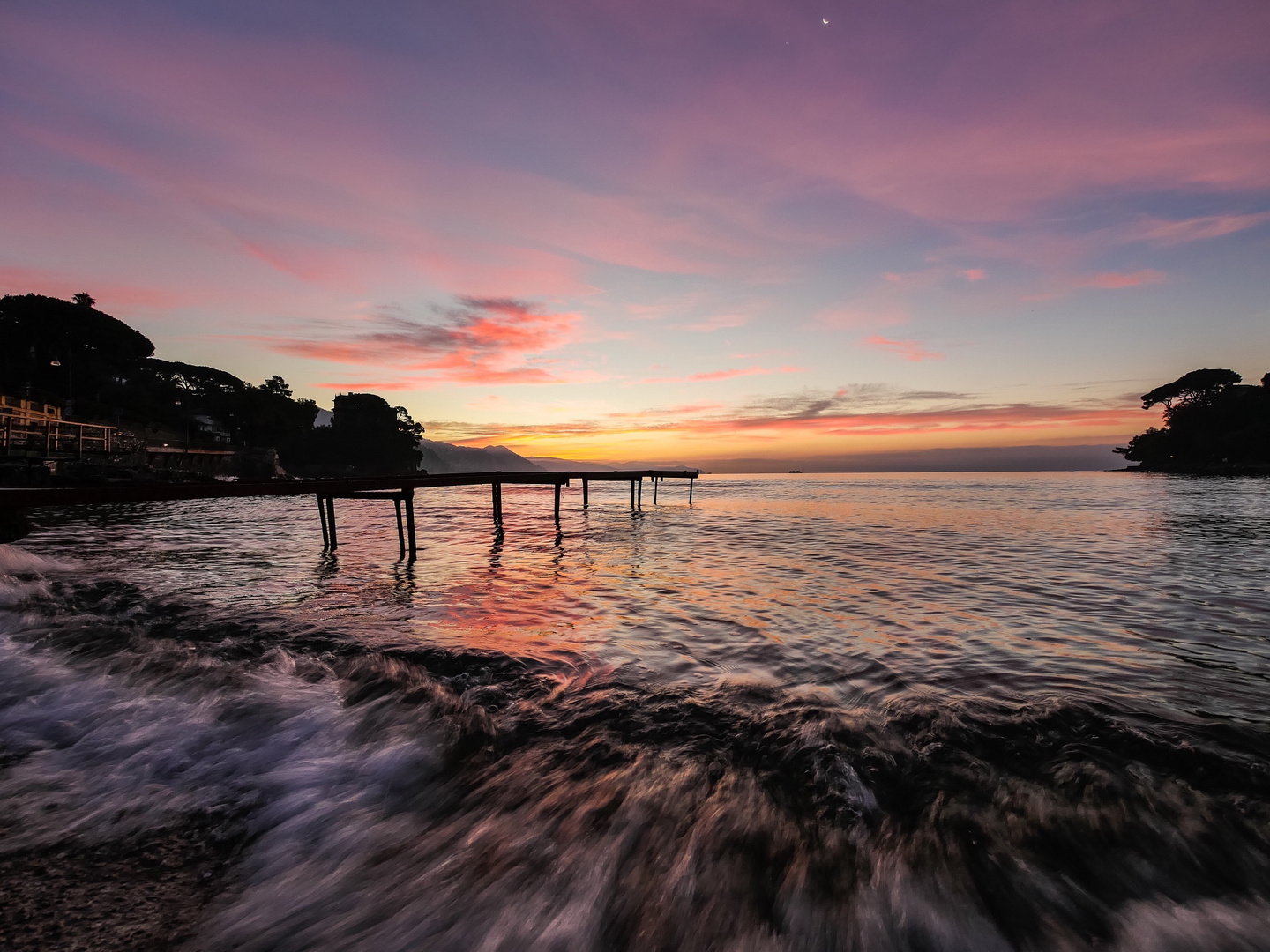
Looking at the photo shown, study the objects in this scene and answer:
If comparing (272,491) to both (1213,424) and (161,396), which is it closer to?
(161,396)

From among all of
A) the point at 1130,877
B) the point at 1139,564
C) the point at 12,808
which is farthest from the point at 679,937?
the point at 1139,564

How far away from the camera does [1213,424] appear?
96.1 metres

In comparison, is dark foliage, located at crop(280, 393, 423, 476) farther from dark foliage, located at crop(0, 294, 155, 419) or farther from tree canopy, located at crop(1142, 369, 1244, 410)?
tree canopy, located at crop(1142, 369, 1244, 410)

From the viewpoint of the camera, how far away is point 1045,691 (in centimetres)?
479

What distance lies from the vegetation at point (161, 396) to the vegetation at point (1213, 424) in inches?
6018

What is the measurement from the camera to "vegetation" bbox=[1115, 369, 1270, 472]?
8944cm

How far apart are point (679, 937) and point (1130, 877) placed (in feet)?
7.43

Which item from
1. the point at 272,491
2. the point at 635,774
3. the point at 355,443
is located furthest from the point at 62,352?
the point at 635,774

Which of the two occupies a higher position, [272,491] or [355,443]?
[355,443]

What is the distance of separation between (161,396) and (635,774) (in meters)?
102

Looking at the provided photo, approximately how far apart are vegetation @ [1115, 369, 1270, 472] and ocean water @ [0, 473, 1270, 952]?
123996 mm

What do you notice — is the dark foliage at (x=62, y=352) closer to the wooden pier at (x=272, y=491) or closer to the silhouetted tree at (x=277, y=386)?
the silhouetted tree at (x=277, y=386)

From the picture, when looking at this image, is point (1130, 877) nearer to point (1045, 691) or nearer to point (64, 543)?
point (1045, 691)

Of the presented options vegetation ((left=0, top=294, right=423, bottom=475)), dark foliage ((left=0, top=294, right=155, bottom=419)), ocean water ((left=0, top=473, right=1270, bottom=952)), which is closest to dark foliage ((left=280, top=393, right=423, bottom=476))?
vegetation ((left=0, top=294, right=423, bottom=475))
